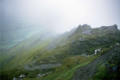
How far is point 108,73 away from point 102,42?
45.7 meters

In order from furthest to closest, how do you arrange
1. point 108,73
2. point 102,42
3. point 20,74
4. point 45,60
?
point 102,42, point 45,60, point 20,74, point 108,73

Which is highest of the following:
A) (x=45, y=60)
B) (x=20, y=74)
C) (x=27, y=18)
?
(x=27, y=18)

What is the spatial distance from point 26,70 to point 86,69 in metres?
31.3

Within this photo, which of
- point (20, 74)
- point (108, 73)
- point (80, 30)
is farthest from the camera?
point (80, 30)

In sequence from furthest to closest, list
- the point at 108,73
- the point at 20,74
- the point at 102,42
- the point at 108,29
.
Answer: the point at 108,29
the point at 102,42
the point at 20,74
the point at 108,73

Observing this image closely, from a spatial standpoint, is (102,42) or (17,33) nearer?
(102,42)

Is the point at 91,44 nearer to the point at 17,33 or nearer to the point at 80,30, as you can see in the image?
the point at 80,30

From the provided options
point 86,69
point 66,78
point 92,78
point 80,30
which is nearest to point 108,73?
point 92,78

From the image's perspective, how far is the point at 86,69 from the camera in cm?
2658

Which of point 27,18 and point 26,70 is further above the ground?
point 27,18

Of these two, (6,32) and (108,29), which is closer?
(6,32)

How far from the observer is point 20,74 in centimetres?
4897

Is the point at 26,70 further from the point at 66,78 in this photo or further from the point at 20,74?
the point at 66,78

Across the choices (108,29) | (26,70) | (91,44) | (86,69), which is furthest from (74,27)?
(86,69)
